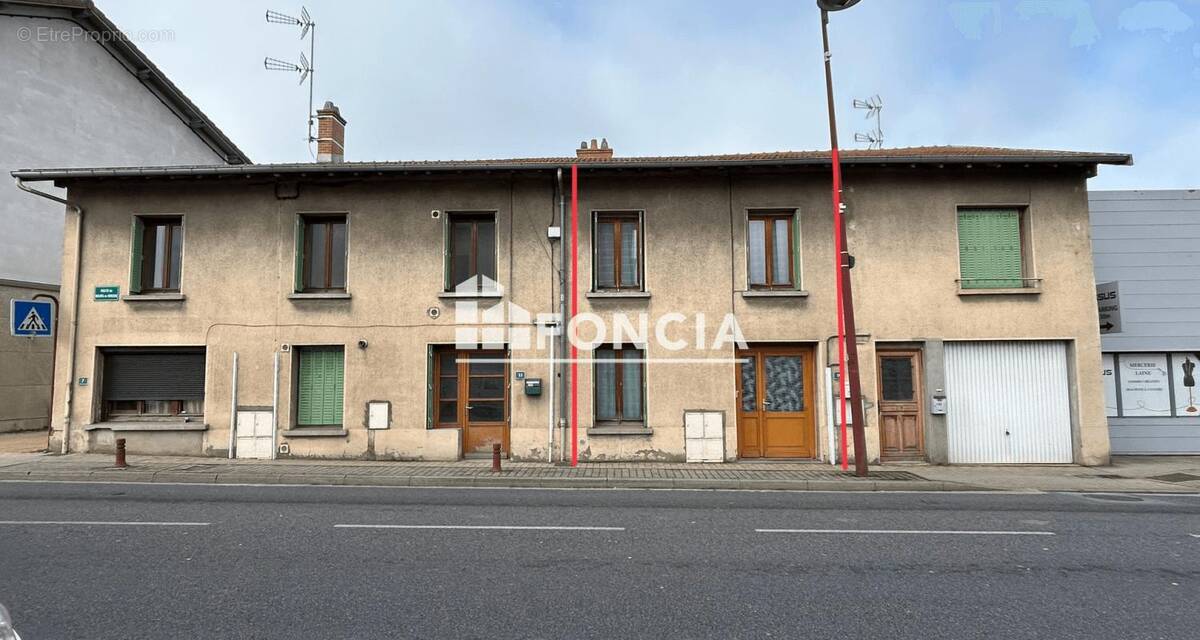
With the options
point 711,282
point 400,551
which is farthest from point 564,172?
point 400,551

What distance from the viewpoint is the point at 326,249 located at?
13.7 meters

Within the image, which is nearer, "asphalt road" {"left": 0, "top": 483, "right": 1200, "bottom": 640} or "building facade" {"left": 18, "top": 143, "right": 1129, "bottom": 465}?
"asphalt road" {"left": 0, "top": 483, "right": 1200, "bottom": 640}

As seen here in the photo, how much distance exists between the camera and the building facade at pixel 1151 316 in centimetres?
1399

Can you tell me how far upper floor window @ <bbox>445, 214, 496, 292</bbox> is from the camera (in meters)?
13.4

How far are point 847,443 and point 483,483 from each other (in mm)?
6740

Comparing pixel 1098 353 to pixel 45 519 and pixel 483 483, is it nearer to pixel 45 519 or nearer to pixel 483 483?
pixel 483 483

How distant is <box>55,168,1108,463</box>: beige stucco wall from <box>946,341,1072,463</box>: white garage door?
341 mm

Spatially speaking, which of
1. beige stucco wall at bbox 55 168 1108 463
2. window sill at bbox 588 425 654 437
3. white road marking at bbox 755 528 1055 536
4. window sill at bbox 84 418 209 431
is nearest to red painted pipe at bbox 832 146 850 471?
beige stucco wall at bbox 55 168 1108 463

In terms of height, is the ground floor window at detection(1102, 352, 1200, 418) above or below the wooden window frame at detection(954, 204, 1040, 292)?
below

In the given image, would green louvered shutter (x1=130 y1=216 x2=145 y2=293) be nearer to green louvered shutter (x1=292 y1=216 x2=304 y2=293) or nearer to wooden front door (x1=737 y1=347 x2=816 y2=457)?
green louvered shutter (x1=292 y1=216 x2=304 y2=293)

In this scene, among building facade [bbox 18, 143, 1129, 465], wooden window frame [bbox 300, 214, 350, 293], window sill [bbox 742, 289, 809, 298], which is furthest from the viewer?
wooden window frame [bbox 300, 214, 350, 293]

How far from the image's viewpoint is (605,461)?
12.7 meters

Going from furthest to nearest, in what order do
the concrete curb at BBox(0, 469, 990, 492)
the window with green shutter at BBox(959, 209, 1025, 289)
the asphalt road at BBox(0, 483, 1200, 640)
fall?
the window with green shutter at BBox(959, 209, 1025, 289) → the concrete curb at BBox(0, 469, 990, 492) → the asphalt road at BBox(0, 483, 1200, 640)

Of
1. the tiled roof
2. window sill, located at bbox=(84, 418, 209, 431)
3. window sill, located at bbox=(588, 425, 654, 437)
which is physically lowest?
window sill, located at bbox=(588, 425, 654, 437)
